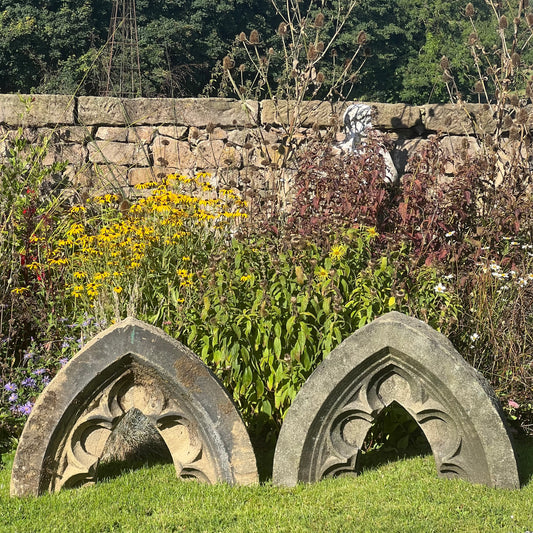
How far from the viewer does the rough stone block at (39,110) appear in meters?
7.70

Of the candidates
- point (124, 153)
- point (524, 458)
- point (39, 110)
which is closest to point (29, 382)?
point (524, 458)

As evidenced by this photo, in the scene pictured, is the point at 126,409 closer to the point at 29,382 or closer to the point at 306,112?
the point at 29,382

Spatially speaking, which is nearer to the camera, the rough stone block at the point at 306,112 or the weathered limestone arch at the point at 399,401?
the weathered limestone arch at the point at 399,401

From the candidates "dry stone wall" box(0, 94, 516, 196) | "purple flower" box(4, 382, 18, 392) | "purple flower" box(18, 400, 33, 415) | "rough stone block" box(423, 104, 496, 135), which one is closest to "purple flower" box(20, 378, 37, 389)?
"purple flower" box(4, 382, 18, 392)

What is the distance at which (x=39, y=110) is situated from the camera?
25.5 feet

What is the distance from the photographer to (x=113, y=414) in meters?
3.58

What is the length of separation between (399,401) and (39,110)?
5481 millimetres

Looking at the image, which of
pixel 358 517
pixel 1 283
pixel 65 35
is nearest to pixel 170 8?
pixel 65 35

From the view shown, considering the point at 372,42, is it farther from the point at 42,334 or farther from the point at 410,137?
the point at 42,334

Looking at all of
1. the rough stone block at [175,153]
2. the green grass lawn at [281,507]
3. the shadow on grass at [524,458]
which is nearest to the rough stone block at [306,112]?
the rough stone block at [175,153]

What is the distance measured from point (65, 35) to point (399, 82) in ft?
32.8

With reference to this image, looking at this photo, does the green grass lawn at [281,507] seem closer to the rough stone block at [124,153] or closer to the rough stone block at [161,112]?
the rough stone block at [124,153]

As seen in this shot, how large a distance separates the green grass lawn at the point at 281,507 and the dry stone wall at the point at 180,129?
4374 millimetres

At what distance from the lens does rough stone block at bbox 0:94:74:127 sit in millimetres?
7703
